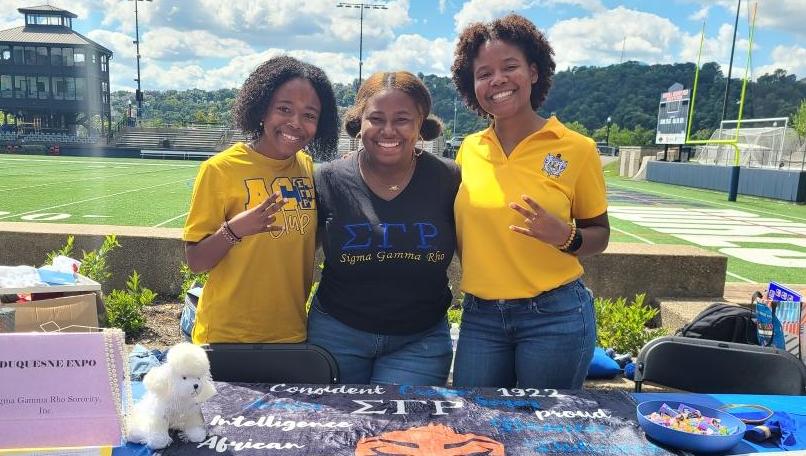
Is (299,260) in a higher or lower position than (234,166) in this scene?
lower

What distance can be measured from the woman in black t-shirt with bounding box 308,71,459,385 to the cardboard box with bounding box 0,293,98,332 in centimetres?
127

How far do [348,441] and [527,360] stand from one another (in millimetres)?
829

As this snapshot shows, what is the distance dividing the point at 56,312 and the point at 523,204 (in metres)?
2.21

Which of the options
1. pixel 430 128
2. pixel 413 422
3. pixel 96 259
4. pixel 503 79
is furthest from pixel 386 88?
pixel 96 259

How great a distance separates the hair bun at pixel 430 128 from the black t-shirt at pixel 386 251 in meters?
0.27

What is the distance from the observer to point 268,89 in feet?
7.46

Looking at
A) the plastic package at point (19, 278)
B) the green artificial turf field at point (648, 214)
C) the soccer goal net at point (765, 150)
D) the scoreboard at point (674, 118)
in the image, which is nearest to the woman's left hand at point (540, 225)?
the plastic package at point (19, 278)

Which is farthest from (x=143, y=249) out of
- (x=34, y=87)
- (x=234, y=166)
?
(x=34, y=87)

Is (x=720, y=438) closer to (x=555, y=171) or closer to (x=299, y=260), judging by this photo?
(x=555, y=171)

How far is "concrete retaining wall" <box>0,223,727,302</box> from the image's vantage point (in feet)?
14.9

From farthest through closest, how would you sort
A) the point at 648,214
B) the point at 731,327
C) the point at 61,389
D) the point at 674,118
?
the point at 674,118 → the point at 648,214 → the point at 731,327 → the point at 61,389

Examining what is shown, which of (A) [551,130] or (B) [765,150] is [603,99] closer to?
(B) [765,150]

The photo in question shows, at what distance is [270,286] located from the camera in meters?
2.17

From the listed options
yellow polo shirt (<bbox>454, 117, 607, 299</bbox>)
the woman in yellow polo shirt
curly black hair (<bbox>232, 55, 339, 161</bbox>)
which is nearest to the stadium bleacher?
curly black hair (<bbox>232, 55, 339, 161</bbox>)
